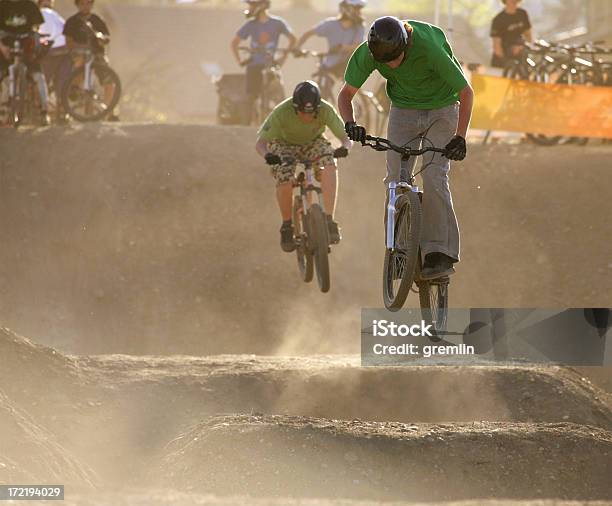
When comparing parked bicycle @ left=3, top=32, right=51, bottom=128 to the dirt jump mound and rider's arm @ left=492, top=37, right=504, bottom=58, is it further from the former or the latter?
the dirt jump mound

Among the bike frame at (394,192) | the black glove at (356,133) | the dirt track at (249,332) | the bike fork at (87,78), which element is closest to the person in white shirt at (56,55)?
the bike fork at (87,78)

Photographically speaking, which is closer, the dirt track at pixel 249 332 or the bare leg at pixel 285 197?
the dirt track at pixel 249 332

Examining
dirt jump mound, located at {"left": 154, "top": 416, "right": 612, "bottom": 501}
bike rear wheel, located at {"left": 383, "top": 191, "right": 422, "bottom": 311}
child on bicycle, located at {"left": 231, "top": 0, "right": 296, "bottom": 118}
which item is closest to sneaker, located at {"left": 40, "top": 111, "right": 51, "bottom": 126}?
child on bicycle, located at {"left": 231, "top": 0, "right": 296, "bottom": 118}

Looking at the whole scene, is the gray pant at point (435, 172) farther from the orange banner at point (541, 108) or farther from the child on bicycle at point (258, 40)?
the child on bicycle at point (258, 40)

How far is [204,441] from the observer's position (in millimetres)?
9391

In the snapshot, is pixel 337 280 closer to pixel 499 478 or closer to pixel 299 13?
pixel 499 478

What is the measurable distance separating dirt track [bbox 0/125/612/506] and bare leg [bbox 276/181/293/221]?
4.91 feet

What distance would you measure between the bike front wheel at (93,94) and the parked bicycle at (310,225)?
654 cm

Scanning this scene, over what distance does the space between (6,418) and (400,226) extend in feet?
11.2

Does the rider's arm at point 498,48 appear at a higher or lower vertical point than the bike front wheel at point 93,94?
higher

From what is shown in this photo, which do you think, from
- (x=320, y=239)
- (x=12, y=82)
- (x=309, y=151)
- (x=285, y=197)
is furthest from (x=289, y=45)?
(x=320, y=239)

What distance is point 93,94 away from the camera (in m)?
18.6

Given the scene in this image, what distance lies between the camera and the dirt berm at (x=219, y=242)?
16.2 meters

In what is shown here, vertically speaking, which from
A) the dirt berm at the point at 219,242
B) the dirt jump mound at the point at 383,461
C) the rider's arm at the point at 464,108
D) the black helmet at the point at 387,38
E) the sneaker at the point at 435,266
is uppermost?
the black helmet at the point at 387,38
